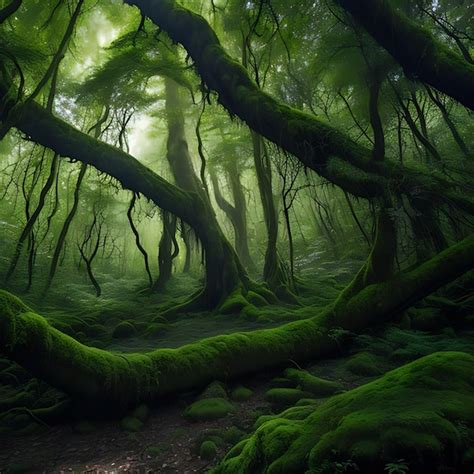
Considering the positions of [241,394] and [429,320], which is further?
[429,320]

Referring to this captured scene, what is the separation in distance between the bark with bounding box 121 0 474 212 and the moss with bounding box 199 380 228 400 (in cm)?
349

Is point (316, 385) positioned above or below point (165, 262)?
below

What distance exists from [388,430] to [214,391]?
3037mm

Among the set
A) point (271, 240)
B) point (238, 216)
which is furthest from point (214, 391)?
point (238, 216)

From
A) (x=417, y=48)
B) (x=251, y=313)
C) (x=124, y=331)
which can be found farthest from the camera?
(x=251, y=313)

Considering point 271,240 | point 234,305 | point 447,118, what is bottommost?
point 234,305

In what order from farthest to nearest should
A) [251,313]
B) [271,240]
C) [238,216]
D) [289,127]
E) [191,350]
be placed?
[238,216], [271,240], [251,313], [289,127], [191,350]

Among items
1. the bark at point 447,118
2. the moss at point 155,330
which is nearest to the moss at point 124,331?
the moss at point 155,330

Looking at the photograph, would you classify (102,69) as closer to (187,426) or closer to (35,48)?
(35,48)

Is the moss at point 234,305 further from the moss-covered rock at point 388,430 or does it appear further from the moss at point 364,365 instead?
the moss-covered rock at point 388,430

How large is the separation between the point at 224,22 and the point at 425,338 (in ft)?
33.3

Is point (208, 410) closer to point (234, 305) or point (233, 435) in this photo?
point (233, 435)

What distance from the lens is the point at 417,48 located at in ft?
Answer: 18.6

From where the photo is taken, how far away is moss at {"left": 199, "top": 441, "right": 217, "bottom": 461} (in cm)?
342
